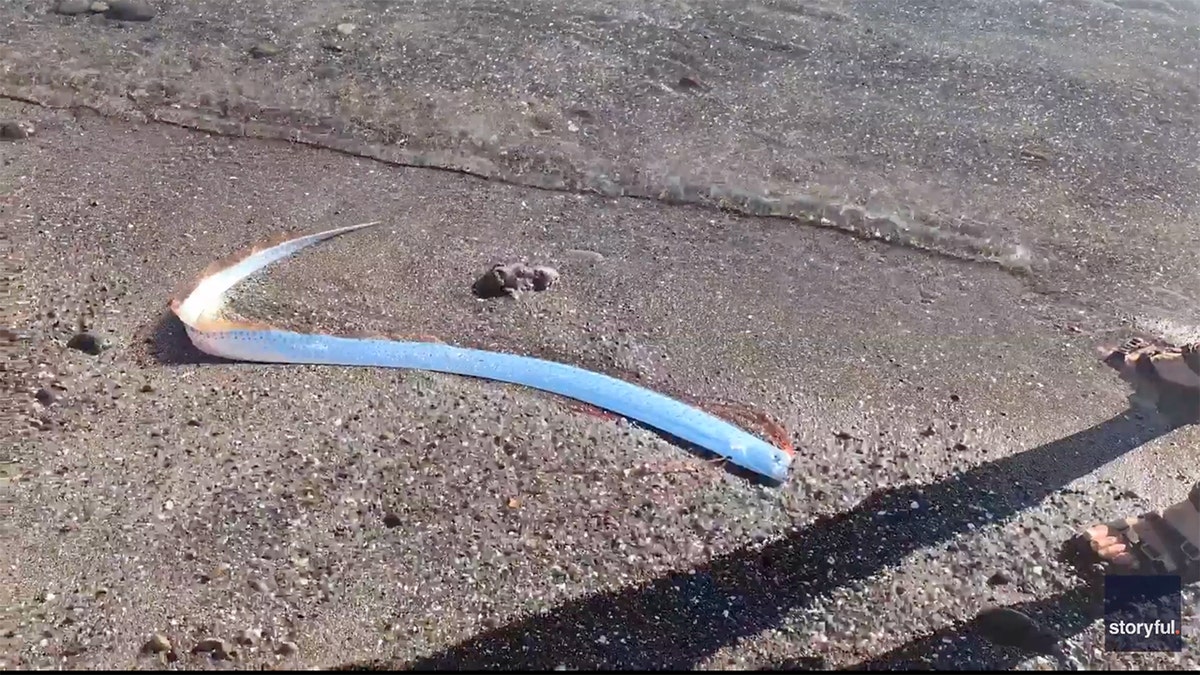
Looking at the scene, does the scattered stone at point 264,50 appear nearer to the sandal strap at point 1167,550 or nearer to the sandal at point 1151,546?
the sandal at point 1151,546

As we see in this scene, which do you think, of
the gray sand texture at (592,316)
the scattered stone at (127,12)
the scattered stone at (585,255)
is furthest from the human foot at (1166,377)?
the scattered stone at (127,12)

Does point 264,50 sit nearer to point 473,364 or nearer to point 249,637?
point 473,364

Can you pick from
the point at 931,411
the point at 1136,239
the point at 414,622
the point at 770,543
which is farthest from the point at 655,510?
the point at 1136,239

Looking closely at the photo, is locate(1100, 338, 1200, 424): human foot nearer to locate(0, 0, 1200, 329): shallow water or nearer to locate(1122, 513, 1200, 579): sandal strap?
locate(1122, 513, 1200, 579): sandal strap

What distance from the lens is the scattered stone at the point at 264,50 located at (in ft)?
18.7

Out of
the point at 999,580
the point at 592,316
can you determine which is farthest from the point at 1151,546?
the point at 592,316

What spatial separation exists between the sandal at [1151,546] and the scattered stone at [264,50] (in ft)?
16.0

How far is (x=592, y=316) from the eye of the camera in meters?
3.97

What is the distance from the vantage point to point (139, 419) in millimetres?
3432

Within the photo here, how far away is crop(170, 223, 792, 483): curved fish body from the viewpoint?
3.43 m

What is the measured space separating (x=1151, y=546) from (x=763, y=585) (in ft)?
4.04

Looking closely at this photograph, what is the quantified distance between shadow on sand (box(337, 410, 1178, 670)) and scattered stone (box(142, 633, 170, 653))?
56cm

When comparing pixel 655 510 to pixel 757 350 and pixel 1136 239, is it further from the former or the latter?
pixel 1136 239

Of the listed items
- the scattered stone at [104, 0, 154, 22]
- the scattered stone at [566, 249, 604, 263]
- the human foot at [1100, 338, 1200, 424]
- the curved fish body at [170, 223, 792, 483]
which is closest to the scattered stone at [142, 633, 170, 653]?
the curved fish body at [170, 223, 792, 483]
